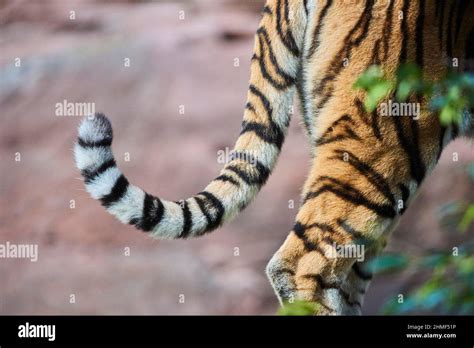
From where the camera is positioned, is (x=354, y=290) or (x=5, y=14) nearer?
(x=354, y=290)

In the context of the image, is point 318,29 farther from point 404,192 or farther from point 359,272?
point 359,272

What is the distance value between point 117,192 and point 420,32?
1.26 meters

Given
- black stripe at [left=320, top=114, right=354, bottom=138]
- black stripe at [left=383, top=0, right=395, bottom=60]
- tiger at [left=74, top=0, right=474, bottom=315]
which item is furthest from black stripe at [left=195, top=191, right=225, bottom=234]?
black stripe at [left=383, top=0, right=395, bottom=60]

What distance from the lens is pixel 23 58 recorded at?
6.28 meters

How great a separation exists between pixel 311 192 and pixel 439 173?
2401mm

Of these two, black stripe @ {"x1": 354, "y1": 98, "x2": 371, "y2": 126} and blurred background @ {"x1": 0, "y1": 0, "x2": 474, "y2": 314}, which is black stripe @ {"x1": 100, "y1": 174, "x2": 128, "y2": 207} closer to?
black stripe @ {"x1": 354, "y1": 98, "x2": 371, "y2": 126}

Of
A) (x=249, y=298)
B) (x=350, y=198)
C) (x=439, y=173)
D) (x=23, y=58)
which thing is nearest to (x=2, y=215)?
(x=23, y=58)

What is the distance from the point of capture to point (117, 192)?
139 inches

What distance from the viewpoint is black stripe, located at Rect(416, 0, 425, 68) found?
11.6 ft

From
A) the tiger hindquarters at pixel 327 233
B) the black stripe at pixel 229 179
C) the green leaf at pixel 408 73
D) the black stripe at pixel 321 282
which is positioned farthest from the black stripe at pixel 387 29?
the green leaf at pixel 408 73

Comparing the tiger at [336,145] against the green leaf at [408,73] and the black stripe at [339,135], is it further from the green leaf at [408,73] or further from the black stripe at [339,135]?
the green leaf at [408,73]
